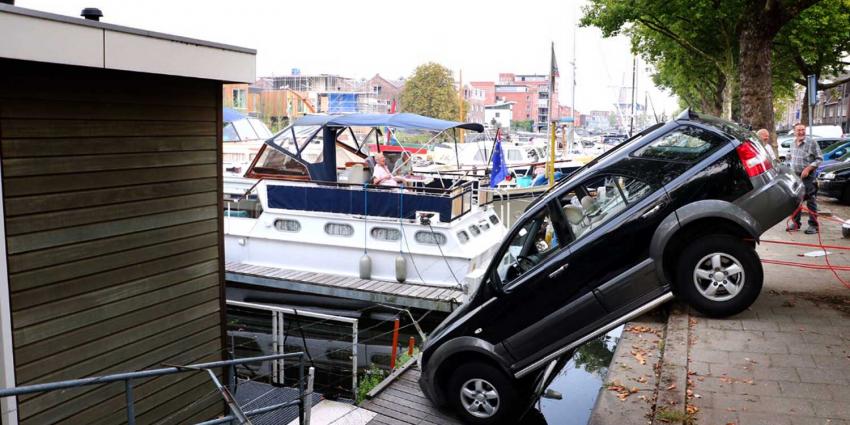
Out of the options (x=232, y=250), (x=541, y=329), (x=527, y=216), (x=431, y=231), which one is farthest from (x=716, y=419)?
(x=232, y=250)

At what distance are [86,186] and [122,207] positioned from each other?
40cm

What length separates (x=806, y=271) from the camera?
11.3 metres

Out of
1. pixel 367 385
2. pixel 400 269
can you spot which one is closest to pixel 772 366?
Result: pixel 367 385

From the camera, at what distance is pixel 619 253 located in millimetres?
7113

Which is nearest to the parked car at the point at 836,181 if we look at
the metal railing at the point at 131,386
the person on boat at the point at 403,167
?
the person on boat at the point at 403,167

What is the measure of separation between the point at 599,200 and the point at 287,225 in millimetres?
9655

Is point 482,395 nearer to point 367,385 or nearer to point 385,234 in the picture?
point 367,385

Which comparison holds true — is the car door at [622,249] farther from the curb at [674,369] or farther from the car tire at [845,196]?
the car tire at [845,196]

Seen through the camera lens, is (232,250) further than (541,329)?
Yes

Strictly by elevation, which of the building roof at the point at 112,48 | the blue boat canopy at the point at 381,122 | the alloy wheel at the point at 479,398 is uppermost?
the building roof at the point at 112,48

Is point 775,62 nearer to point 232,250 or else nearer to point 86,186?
point 232,250

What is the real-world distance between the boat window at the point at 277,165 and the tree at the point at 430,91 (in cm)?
5848

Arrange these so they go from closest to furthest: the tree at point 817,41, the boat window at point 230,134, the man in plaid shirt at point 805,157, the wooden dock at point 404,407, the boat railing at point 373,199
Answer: the wooden dock at point 404,407
the man in plaid shirt at point 805,157
the boat railing at point 373,199
the boat window at point 230,134
the tree at point 817,41

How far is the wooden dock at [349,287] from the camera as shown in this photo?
1400 cm
